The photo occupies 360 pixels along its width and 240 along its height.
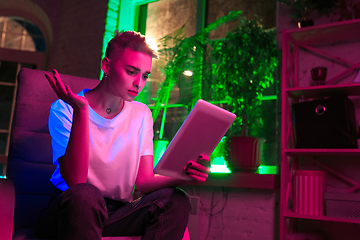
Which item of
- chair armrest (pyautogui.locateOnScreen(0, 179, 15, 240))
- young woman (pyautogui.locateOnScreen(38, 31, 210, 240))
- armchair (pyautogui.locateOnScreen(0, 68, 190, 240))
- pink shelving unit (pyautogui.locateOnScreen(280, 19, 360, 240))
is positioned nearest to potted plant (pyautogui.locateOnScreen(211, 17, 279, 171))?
pink shelving unit (pyautogui.locateOnScreen(280, 19, 360, 240))

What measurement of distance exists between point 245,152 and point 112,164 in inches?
45.3

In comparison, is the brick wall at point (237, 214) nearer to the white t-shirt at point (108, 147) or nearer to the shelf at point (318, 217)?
the shelf at point (318, 217)

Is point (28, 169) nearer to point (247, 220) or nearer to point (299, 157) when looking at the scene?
point (247, 220)

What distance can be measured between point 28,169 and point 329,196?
1.55 metres

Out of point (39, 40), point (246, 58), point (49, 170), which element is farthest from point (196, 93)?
point (39, 40)

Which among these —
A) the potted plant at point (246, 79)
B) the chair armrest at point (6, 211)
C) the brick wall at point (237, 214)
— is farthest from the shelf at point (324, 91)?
the chair armrest at point (6, 211)

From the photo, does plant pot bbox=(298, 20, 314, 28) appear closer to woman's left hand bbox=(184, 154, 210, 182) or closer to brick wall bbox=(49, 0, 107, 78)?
woman's left hand bbox=(184, 154, 210, 182)

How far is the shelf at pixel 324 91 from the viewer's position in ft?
5.94

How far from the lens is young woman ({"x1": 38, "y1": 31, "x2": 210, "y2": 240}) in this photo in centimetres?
88

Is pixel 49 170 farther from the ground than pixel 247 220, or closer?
farther from the ground

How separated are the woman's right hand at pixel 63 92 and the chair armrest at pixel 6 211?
0.29 m

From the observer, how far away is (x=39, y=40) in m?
3.85

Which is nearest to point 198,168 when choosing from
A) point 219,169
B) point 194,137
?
point 194,137

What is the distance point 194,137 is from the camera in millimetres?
973
